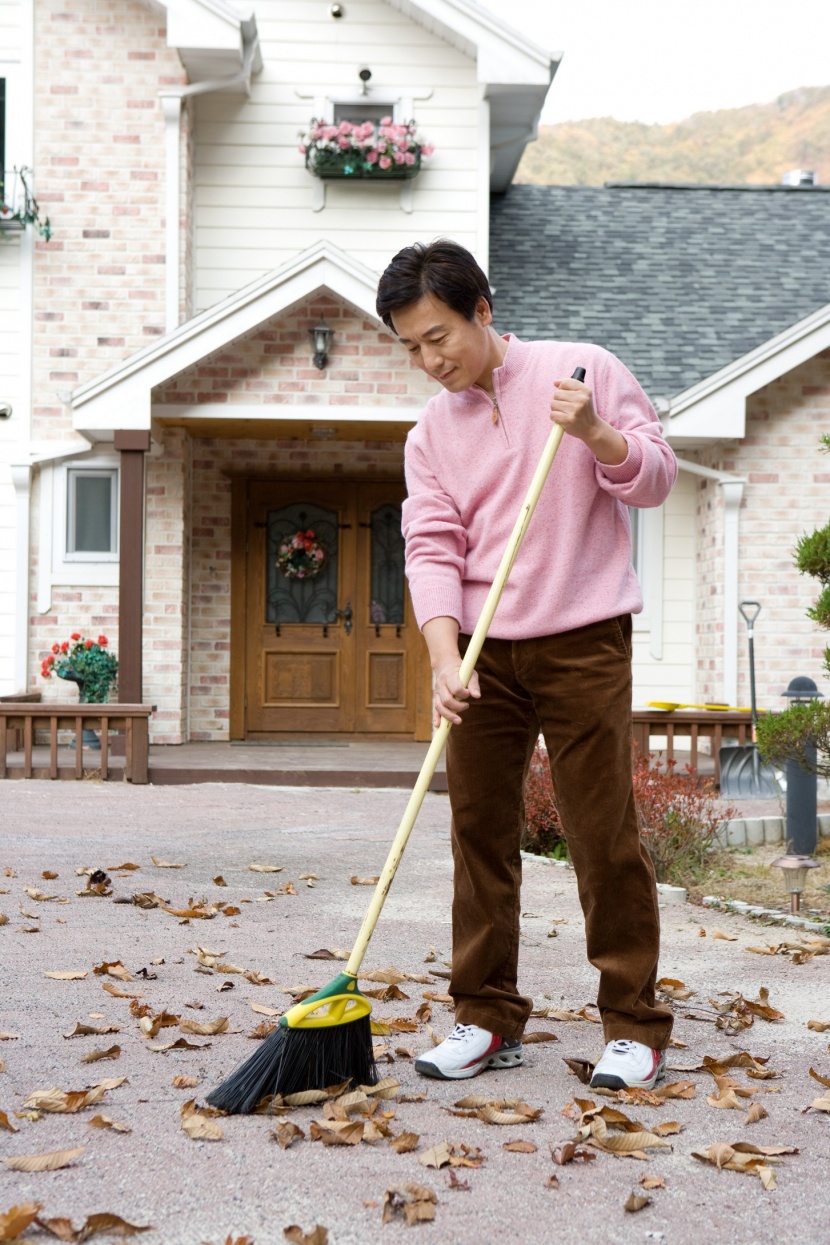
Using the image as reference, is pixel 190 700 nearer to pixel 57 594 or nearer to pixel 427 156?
pixel 57 594

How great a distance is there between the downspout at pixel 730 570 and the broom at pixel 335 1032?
803 centimetres

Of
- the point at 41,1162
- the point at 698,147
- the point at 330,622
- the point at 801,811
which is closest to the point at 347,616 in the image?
the point at 330,622

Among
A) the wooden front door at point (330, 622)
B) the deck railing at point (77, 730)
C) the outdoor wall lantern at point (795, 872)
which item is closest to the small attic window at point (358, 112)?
the wooden front door at point (330, 622)

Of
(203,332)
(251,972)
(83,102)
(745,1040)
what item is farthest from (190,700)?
(745,1040)

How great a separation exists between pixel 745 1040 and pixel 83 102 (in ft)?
31.9

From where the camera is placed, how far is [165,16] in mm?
11055

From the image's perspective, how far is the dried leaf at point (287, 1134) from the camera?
108 inches

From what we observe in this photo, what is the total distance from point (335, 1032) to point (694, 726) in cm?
692

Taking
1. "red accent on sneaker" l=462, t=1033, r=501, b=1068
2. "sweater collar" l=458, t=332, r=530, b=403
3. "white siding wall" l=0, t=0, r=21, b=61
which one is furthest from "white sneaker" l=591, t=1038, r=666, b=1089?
"white siding wall" l=0, t=0, r=21, b=61

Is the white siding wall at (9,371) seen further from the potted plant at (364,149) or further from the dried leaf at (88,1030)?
the dried leaf at (88,1030)

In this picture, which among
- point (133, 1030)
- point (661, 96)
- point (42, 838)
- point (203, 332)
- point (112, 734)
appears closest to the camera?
point (133, 1030)

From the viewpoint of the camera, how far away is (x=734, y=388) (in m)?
10.4

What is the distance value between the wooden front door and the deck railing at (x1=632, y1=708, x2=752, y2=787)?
2.91 m

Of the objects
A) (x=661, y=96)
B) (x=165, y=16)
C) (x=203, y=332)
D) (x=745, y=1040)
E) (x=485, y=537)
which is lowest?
(x=745, y=1040)
